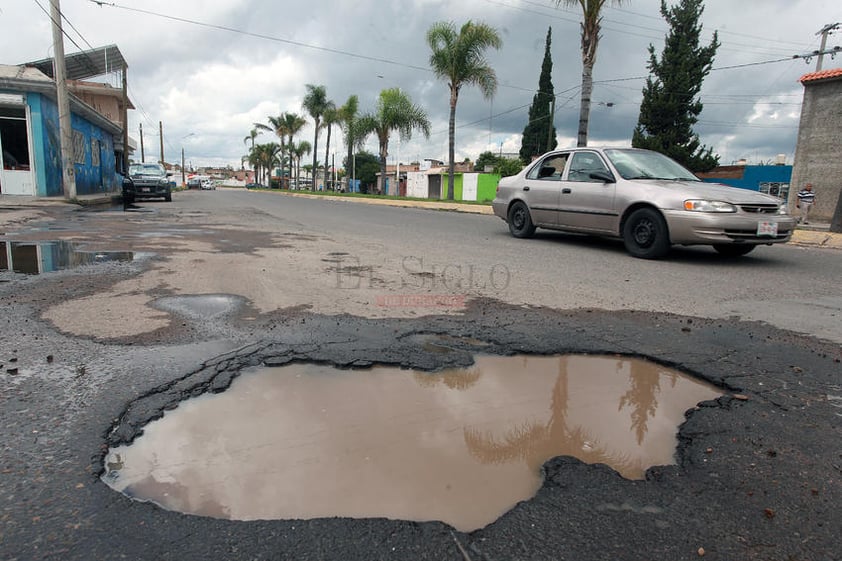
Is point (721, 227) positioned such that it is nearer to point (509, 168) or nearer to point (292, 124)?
point (509, 168)

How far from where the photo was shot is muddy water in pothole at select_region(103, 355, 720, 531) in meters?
1.89

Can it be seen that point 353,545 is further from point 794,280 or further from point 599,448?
point 794,280

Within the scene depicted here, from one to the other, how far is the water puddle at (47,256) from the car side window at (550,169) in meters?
6.36

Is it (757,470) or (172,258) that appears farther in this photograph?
(172,258)

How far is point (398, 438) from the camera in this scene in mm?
2330

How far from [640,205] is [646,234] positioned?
1.35 feet

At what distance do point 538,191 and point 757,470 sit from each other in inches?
292

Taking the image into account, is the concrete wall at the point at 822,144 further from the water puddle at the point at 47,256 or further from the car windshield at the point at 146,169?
the car windshield at the point at 146,169

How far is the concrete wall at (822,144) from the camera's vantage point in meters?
18.4

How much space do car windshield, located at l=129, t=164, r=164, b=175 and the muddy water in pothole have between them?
24.8 meters

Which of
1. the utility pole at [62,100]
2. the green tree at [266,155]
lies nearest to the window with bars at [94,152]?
the utility pole at [62,100]

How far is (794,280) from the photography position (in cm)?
593

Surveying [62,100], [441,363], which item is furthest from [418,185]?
[441,363]

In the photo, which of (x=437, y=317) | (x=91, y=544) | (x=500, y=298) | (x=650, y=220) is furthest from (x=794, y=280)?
(x=91, y=544)
